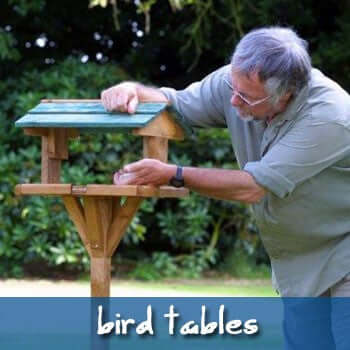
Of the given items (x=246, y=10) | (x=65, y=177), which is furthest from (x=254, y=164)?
(x=246, y=10)

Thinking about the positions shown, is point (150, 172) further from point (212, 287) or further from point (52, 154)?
point (212, 287)

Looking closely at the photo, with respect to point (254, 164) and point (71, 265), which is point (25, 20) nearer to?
point (71, 265)

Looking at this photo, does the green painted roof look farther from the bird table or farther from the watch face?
the watch face

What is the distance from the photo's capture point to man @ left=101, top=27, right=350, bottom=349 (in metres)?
3.26

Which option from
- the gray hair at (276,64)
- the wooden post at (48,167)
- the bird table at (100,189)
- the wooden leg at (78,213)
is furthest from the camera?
the wooden post at (48,167)

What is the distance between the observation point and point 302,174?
129 inches

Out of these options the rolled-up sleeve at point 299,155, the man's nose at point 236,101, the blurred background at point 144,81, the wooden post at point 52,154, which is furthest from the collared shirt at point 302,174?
the blurred background at point 144,81

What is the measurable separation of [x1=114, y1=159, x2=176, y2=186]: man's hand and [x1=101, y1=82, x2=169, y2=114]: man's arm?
30 centimetres

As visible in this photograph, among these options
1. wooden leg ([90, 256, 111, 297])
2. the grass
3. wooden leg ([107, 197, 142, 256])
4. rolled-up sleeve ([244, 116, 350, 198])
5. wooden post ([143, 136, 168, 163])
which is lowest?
the grass

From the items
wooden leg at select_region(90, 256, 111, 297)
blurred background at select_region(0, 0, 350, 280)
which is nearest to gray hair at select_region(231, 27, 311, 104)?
wooden leg at select_region(90, 256, 111, 297)

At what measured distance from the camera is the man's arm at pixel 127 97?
3564mm

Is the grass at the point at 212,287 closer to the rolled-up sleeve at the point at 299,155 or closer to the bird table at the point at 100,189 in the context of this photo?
the bird table at the point at 100,189

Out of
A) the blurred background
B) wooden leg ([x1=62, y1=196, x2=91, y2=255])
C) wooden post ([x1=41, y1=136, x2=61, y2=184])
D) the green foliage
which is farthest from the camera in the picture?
the green foliage

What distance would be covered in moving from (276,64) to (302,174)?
42cm
